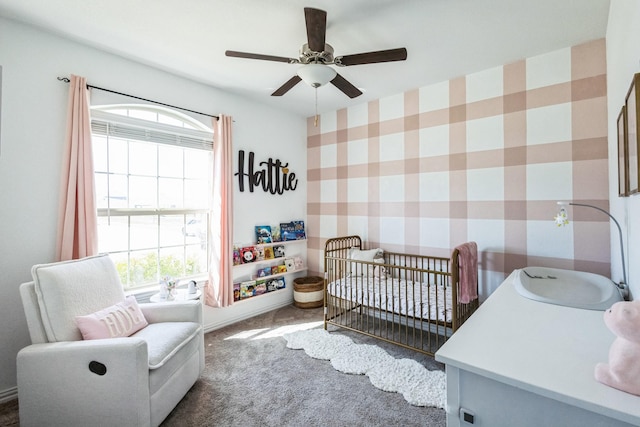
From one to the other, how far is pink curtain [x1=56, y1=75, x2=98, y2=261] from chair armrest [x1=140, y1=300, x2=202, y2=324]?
629 millimetres

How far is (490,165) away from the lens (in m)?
2.60

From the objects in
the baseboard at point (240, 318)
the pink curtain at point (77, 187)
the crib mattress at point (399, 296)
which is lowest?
the baseboard at point (240, 318)

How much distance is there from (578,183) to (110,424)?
3.43 meters

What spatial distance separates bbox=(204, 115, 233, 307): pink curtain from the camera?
2922 mm

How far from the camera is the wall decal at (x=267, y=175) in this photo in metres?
3.25

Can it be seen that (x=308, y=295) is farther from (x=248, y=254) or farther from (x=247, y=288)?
(x=248, y=254)

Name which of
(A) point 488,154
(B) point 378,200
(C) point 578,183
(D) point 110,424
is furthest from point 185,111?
(C) point 578,183

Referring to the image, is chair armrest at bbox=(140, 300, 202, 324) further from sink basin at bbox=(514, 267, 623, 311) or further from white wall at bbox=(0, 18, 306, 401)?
sink basin at bbox=(514, 267, 623, 311)

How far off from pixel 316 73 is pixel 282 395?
2.18m

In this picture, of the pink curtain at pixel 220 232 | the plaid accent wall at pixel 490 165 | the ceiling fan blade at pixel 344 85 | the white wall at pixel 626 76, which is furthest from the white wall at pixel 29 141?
the white wall at pixel 626 76

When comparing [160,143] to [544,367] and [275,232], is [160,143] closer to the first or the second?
[275,232]

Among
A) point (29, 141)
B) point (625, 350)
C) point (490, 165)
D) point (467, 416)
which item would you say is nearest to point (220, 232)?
point (29, 141)

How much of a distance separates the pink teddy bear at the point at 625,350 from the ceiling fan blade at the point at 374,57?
5.14 feet

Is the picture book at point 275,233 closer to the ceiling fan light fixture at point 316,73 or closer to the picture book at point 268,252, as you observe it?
the picture book at point 268,252
